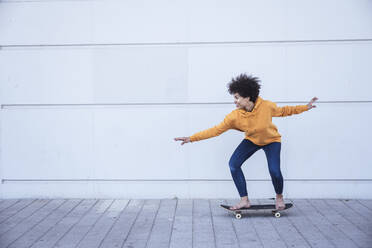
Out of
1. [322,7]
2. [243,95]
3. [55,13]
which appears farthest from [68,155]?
[322,7]

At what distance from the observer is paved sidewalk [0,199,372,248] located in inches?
187

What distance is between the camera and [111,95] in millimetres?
6633

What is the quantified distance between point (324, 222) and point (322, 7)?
313cm

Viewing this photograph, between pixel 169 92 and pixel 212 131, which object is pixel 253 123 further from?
pixel 169 92

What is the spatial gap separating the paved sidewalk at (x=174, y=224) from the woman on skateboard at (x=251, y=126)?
46cm

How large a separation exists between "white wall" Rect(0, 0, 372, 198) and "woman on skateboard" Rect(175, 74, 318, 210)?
92 centimetres

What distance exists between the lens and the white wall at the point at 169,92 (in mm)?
6459

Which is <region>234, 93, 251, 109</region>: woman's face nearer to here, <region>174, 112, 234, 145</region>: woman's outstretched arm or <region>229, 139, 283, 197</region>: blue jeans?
<region>174, 112, 234, 145</region>: woman's outstretched arm

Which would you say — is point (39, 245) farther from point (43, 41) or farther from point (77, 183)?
point (43, 41)

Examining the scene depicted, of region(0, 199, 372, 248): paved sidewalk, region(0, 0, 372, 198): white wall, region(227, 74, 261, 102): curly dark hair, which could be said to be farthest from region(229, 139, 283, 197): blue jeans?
region(0, 0, 372, 198): white wall

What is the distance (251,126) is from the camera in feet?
18.0

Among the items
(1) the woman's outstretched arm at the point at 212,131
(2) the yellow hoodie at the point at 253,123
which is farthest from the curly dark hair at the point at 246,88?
(1) the woman's outstretched arm at the point at 212,131

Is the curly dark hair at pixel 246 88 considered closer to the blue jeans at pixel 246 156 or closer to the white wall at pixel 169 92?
the blue jeans at pixel 246 156

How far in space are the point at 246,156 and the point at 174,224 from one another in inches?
50.6
